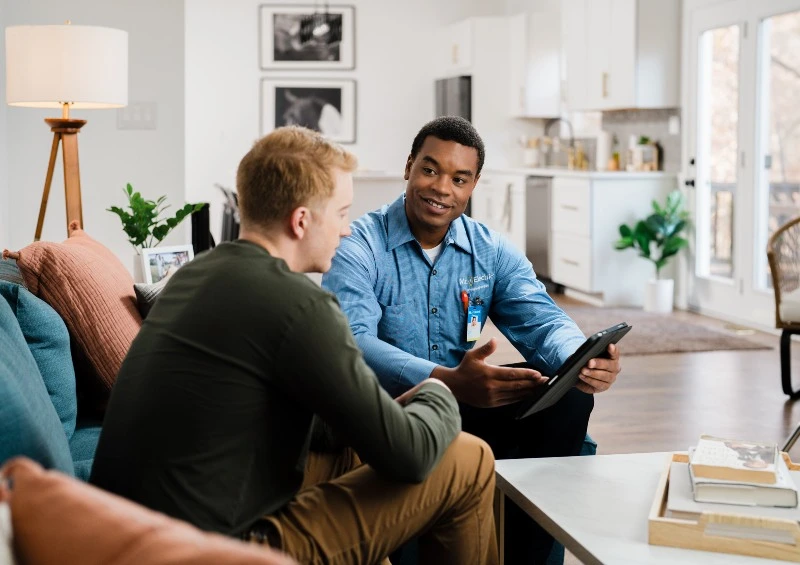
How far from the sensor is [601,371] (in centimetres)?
Answer: 233

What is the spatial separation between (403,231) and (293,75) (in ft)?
29.3

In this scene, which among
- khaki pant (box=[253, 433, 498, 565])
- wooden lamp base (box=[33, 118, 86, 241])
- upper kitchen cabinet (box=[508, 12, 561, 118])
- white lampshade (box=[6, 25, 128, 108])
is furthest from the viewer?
upper kitchen cabinet (box=[508, 12, 561, 118])

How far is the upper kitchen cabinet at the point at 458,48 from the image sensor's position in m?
10.5

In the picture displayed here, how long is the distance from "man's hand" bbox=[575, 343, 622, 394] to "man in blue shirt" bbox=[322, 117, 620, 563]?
0.18 meters

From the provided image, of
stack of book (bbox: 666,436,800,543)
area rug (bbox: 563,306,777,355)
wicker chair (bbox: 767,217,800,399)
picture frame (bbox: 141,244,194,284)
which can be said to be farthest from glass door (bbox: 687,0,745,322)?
stack of book (bbox: 666,436,800,543)

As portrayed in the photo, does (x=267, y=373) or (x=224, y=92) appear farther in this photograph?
(x=224, y=92)

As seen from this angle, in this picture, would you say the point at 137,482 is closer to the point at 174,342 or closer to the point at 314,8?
the point at 174,342

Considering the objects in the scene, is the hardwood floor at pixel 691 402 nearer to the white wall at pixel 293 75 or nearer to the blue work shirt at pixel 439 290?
the blue work shirt at pixel 439 290

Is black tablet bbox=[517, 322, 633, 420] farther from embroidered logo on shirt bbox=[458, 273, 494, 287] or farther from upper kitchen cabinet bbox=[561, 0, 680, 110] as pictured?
upper kitchen cabinet bbox=[561, 0, 680, 110]

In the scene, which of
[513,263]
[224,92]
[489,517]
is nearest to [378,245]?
[513,263]

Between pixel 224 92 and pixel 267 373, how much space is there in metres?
10.1

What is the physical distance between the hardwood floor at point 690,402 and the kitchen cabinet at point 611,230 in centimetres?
187

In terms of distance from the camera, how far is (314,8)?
11.4 m

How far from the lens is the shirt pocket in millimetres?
2770
